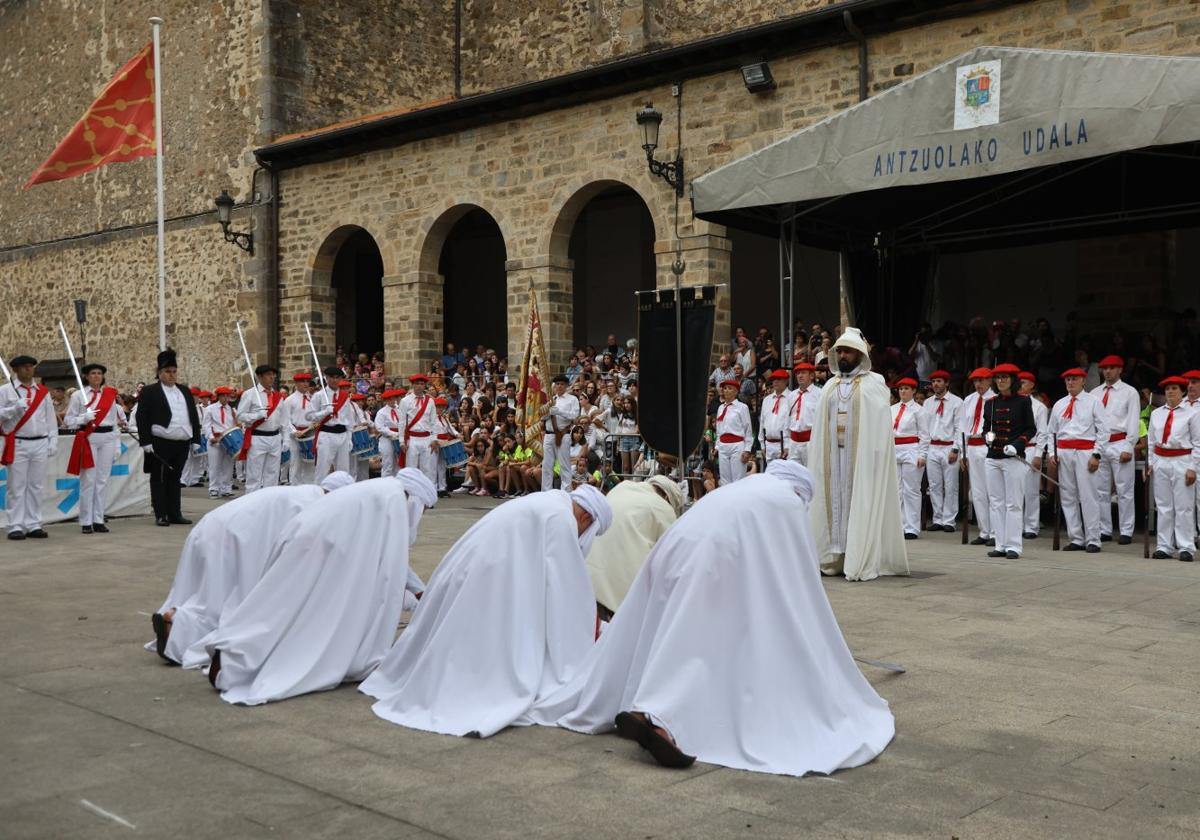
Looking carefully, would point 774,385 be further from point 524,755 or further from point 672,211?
point 524,755

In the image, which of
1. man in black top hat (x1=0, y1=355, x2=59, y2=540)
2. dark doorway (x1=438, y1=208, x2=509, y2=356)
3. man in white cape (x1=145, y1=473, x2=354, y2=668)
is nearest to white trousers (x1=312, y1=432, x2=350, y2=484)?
man in black top hat (x1=0, y1=355, x2=59, y2=540)

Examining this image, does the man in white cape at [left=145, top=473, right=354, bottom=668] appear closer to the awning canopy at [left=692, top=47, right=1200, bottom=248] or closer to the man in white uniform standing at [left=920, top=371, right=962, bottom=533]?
the awning canopy at [left=692, top=47, right=1200, bottom=248]

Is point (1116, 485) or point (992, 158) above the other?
point (992, 158)

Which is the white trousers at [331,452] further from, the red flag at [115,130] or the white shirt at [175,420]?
the red flag at [115,130]

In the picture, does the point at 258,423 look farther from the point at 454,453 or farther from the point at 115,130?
the point at 115,130

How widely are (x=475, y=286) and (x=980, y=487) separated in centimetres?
1920

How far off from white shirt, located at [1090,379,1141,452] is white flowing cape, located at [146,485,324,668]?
8638 mm

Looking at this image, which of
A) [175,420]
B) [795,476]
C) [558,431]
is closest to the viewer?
[795,476]

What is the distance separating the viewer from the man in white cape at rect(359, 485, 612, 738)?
16.2ft

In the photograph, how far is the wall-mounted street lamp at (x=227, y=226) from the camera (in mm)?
22672

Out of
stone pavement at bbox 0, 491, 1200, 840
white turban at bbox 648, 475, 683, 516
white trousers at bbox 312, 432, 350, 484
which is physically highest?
white turban at bbox 648, 475, 683, 516

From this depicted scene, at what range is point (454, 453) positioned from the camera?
59.0 feet

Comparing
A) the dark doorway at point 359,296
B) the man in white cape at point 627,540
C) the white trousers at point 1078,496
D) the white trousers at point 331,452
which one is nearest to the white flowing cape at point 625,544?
the man in white cape at point 627,540

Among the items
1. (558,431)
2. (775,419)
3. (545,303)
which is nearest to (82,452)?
(558,431)
